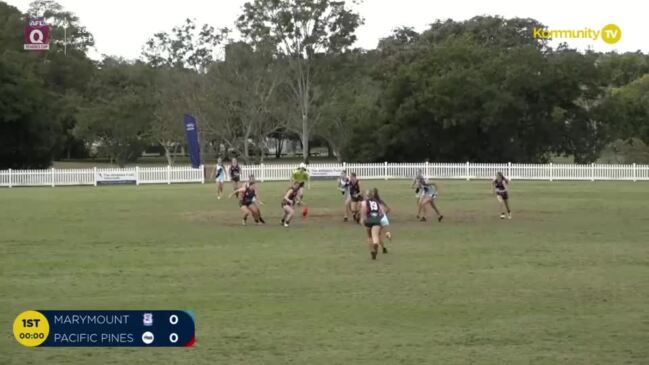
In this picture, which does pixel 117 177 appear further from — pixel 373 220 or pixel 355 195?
pixel 373 220

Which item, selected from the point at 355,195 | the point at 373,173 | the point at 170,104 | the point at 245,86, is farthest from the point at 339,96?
the point at 355,195

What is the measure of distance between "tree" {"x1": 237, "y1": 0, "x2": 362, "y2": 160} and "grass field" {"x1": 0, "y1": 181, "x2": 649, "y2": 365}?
41.1 meters

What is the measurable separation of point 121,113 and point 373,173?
2898cm

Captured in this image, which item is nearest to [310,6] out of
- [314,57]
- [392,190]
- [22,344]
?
[314,57]

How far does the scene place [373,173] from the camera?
5222 centimetres

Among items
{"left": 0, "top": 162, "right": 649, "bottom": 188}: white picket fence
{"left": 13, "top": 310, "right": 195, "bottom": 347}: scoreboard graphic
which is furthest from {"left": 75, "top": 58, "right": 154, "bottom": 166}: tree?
{"left": 13, "top": 310, "right": 195, "bottom": 347}: scoreboard graphic

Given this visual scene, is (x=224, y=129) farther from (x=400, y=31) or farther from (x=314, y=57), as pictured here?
(x=400, y=31)

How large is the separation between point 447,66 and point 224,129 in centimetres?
1905

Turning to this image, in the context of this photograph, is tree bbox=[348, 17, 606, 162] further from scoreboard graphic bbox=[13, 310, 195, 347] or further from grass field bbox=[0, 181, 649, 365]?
scoreboard graphic bbox=[13, 310, 195, 347]

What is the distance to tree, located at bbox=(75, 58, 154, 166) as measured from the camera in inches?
2832

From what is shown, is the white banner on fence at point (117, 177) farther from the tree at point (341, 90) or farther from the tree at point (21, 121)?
the tree at point (341, 90)

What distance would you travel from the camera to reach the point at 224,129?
67812 mm

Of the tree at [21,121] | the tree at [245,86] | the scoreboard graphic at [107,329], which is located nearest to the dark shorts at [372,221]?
the scoreboard graphic at [107,329]

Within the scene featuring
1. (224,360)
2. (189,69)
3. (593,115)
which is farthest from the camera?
(189,69)
